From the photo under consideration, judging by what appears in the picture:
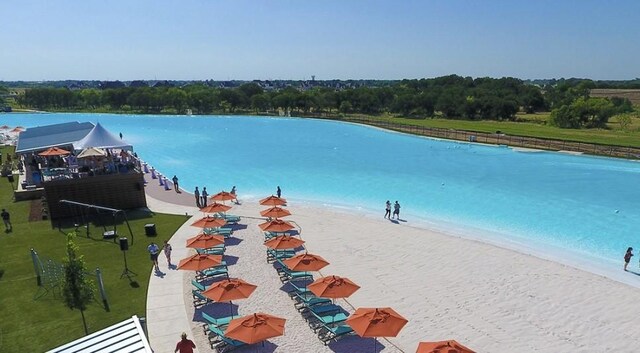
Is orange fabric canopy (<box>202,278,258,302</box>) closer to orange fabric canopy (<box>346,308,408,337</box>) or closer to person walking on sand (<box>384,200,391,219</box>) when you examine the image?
orange fabric canopy (<box>346,308,408,337</box>)

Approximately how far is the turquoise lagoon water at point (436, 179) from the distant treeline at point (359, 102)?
2751 centimetres

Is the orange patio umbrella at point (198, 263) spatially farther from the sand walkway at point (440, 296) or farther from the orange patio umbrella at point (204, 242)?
the orange patio umbrella at point (204, 242)

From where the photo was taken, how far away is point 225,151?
175ft

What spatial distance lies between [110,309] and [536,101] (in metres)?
104

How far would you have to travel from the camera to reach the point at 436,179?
38562mm

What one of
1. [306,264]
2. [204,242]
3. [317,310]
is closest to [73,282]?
[204,242]

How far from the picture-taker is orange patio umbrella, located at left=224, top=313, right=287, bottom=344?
36.5ft

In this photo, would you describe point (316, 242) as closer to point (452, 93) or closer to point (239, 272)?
point (239, 272)

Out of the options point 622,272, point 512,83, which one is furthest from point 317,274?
point 512,83

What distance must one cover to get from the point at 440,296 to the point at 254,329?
7.83 m

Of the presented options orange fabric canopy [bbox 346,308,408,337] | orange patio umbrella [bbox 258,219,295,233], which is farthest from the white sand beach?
orange fabric canopy [bbox 346,308,408,337]

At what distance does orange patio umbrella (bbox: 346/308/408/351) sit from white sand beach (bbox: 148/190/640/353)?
4.69ft

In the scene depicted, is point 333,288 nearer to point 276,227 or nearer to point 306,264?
point 306,264

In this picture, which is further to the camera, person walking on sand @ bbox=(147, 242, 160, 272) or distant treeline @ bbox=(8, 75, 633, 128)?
distant treeline @ bbox=(8, 75, 633, 128)
